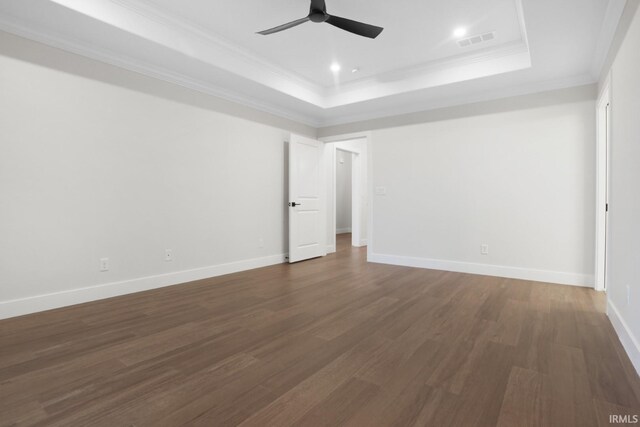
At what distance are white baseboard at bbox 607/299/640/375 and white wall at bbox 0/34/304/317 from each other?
13.3 feet

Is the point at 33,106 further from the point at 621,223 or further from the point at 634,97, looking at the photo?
the point at 621,223

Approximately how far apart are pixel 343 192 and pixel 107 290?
7498 millimetres

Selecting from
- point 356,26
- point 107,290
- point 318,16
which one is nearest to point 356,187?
point 356,26

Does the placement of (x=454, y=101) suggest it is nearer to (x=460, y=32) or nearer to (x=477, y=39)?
(x=477, y=39)

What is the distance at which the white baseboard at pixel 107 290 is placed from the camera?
108 inches

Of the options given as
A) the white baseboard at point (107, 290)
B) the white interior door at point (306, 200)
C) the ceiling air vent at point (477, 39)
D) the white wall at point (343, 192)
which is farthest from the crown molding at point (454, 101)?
the white wall at point (343, 192)

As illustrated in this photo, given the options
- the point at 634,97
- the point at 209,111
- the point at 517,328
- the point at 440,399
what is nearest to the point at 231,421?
the point at 440,399

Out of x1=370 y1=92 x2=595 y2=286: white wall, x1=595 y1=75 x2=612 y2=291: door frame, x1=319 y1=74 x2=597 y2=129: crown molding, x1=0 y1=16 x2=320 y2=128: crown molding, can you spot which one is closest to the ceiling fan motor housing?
x1=0 y1=16 x2=320 y2=128: crown molding

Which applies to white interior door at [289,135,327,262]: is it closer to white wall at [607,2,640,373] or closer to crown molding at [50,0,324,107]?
crown molding at [50,0,324,107]

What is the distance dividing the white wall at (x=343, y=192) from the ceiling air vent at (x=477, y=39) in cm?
627

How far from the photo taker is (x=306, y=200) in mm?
5551

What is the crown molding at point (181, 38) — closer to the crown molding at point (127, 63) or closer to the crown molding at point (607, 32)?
the crown molding at point (127, 63)

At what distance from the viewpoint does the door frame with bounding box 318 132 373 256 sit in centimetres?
545

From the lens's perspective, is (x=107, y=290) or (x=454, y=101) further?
(x=454, y=101)
